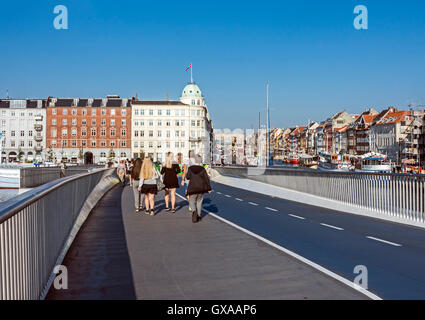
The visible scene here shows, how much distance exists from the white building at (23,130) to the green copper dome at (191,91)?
123 ft

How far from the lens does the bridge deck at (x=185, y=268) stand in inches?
244

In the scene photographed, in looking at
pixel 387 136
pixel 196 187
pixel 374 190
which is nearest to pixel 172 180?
pixel 196 187

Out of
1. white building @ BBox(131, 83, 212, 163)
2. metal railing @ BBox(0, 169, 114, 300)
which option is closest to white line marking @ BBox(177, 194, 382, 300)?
metal railing @ BBox(0, 169, 114, 300)

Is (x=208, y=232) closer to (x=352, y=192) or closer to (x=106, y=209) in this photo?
(x=106, y=209)

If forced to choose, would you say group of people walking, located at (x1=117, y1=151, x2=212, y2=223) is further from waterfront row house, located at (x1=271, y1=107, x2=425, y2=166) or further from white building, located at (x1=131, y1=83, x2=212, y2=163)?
white building, located at (x1=131, y1=83, x2=212, y2=163)

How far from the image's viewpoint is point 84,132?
128m

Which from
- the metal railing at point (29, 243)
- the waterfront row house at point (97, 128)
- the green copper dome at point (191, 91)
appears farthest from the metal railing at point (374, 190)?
→ the green copper dome at point (191, 91)

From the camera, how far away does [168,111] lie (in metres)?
133

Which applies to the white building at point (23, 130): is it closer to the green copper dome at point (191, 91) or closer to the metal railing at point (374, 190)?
the green copper dome at point (191, 91)

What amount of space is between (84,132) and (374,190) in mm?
117431

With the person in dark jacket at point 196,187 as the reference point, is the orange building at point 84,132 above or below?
above

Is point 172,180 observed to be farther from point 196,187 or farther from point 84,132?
point 84,132

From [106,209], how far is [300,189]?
11181 millimetres

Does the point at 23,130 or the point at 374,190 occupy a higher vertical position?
the point at 23,130
